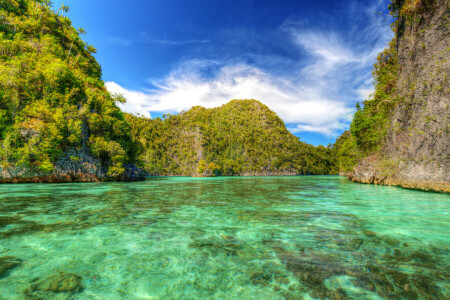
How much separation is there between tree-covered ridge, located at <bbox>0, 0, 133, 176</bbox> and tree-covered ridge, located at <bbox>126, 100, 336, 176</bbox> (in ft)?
207

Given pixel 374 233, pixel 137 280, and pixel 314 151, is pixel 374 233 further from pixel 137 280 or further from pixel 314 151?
pixel 314 151

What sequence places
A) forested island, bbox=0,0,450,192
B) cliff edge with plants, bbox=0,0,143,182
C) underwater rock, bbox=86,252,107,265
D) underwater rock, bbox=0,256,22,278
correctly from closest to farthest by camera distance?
1. underwater rock, bbox=0,256,22,278
2. underwater rock, bbox=86,252,107,265
3. forested island, bbox=0,0,450,192
4. cliff edge with plants, bbox=0,0,143,182

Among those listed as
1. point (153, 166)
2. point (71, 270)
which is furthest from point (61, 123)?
point (153, 166)

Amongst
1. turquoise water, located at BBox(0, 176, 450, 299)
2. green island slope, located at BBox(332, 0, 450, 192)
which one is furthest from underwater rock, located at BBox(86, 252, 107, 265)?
green island slope, located at BBox(332, 0, 450, 192)

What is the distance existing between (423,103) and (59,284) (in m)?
20.7

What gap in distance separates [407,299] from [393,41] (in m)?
35.0

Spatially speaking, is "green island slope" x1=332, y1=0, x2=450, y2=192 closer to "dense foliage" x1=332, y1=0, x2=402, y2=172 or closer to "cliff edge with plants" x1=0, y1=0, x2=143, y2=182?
"dense foliage" x1=332, y1=0, x2=402, y2=172

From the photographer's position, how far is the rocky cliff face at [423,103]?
12.9m

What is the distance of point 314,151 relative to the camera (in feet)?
418

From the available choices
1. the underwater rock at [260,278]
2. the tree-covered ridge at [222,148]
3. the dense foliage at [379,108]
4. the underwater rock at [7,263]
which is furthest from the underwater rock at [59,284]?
the tree-covered ridge at [222,148]

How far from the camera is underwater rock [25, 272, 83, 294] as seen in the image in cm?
249

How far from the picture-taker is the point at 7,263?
3.19m

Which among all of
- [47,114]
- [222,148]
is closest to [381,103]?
[47,114]

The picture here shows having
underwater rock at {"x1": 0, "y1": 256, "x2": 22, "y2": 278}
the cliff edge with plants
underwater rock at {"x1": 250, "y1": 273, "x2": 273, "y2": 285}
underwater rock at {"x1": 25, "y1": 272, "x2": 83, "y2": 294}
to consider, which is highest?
the cliff edge with plants
